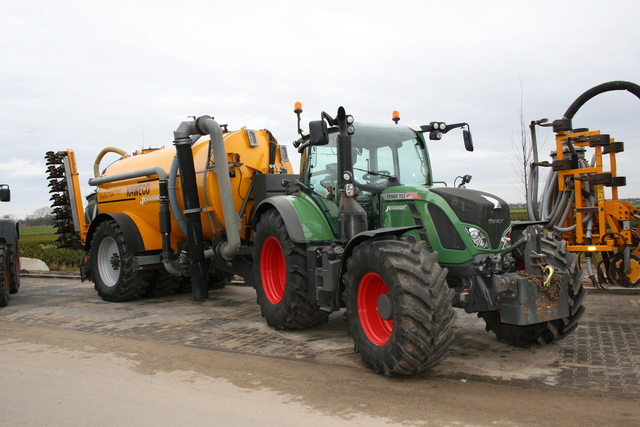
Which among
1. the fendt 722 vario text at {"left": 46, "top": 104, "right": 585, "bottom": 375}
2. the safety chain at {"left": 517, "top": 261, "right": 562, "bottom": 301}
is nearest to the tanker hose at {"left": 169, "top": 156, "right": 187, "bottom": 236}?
the fendt 722 vario text at {"left": 46, "top": 104, "right": 585, "bottom": 375}

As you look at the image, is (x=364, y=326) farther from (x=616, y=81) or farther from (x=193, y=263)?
(x=616, y=81)

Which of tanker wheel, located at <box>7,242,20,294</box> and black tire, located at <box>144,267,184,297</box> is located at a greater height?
tanker wheel, located at <box>7,242,20,294</box>

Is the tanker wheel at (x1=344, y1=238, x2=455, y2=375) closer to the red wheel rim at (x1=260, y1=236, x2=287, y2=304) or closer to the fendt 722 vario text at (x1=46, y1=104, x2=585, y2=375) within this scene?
the fendt 722 vario text at (x1=46, y1=104, x2=585, y2=375)

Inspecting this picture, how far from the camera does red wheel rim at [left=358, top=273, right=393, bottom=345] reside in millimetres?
5414

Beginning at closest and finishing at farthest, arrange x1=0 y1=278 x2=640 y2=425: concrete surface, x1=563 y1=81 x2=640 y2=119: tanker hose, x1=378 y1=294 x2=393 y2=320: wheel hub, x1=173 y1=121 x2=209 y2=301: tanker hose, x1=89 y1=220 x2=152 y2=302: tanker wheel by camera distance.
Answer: x1=0 y1=278 x2=640 y2=425: concrete surface
x1=378 y1=294 x2=393 y2=320: wheel hub
x1=173 y1=121 x2=209 y2=301: tanker hose
x1=563 y1=81 x2=640 y2=119: tanker hose
x1=89 y1=220 x2=152 y2=302: tanker wheel

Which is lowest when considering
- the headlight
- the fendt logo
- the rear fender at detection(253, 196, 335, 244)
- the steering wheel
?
the headlight

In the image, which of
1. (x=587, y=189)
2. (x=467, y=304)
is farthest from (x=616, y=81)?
(x=467, y=304)

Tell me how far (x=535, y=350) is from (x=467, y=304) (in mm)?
1233

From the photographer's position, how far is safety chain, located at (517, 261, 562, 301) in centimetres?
515

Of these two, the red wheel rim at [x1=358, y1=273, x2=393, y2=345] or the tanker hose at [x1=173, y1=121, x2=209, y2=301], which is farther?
the tanker hose at [x1=173, y1=121, x2=209, y2=301]

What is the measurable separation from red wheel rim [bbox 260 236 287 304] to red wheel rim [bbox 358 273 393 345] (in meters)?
2.10

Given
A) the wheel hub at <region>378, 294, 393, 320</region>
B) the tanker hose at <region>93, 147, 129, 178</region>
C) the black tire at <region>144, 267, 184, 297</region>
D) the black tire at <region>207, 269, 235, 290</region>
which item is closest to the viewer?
the wheel hub at <region>378, 294, 393, 320</region>

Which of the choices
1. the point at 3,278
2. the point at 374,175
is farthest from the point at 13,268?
the point at 374,175

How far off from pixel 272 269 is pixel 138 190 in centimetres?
374
